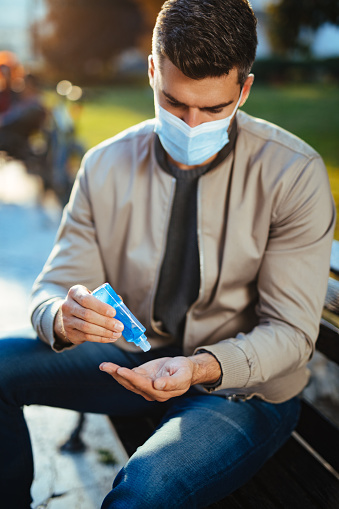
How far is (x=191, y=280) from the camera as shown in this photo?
192 cm

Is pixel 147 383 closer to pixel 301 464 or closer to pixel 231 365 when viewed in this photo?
pixel 231 365

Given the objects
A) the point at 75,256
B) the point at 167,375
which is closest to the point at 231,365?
the point at 167,375

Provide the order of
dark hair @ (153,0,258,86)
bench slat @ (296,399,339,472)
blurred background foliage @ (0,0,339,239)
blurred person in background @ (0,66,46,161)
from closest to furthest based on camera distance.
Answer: dark hair @ (153,0,258,86) < bench slat @ (296,399,339,472) < blurred background foliage @ (0,0,339,239) < blurred person in background @ (0,66,46,161)

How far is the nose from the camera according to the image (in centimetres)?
172

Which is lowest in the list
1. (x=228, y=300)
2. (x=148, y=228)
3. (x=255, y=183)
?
(x=228, y=300)

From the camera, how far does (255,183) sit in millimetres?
1822

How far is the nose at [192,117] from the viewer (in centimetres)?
172

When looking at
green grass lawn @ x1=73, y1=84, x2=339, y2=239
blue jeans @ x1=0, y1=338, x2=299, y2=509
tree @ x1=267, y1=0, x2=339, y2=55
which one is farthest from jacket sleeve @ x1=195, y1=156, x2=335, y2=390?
tree @ x1=267, y1=0, x2=339, y2=55

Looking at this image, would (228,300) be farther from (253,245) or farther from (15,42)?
(15,42)

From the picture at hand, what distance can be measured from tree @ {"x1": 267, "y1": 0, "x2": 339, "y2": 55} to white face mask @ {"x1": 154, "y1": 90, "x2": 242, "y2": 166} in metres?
2.13

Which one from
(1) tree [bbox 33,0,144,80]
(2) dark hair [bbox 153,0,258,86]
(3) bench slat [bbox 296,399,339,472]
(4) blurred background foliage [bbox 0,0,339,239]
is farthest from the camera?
(1) tree [bbox 33,0,144,80]


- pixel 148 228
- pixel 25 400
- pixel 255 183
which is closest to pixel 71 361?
pixel 25 400

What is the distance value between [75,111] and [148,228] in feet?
16.4

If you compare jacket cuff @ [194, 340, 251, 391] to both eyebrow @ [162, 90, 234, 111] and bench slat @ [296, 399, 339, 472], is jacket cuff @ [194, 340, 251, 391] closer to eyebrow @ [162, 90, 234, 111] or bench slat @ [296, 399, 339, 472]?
bench slat @ [296, 399, 339, 472]
